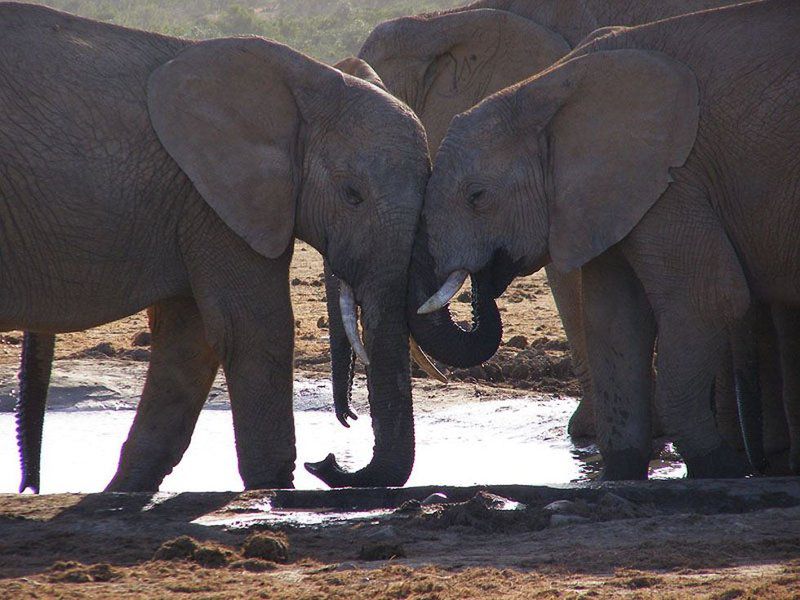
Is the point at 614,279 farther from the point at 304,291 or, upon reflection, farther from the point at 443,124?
the point at 304,291

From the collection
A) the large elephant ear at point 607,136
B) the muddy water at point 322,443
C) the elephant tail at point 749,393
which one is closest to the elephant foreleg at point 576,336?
the muddy water at point 322,443

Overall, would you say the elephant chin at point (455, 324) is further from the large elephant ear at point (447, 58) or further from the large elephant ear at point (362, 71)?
the large elephant ear at point (447, 58)

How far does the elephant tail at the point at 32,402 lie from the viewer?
6.85m

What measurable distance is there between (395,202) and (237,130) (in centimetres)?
68

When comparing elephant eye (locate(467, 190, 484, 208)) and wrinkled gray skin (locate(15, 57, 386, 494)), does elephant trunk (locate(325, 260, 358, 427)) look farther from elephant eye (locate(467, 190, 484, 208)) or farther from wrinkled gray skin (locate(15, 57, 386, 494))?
elephant eye (locate(467, 190, 484, 208))

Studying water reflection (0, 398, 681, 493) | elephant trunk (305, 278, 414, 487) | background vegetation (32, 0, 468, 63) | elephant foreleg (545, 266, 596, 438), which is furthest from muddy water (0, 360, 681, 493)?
background vegetation (32, 0, 468, 63)

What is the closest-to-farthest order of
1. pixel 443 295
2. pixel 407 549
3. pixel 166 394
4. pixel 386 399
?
pixel 407 549
pixel 443 295
pixel 386 399
pixel 166 394

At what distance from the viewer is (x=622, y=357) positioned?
638 cm

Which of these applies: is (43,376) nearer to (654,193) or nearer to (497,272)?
(497,272)

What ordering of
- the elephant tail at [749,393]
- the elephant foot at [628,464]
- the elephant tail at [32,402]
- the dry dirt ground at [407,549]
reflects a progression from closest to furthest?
1. the dry dirt ground at [407,549]
2. the elephant foot at [628,464]
3. the elephant tail at [749,393]
4. the elephant tail at [32,402]

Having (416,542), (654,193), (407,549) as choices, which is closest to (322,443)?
(654,193)

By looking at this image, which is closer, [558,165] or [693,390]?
[693,390]

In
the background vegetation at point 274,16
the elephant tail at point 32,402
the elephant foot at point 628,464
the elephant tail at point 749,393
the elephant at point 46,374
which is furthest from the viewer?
the background vegetation at point 274,16

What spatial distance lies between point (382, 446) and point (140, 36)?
182 cm
